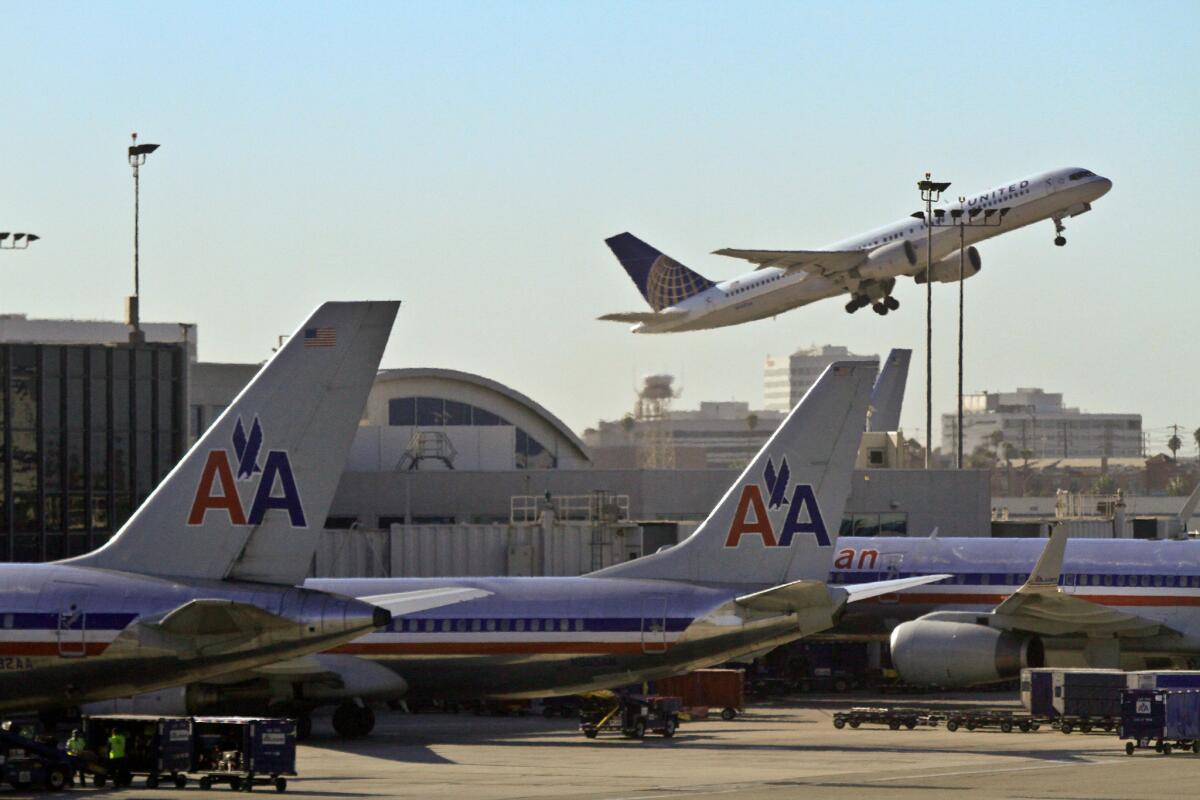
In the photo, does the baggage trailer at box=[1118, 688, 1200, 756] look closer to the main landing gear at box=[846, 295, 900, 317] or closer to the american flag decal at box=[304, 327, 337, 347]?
the american flag decal at box=[304, 327, 337, 347]

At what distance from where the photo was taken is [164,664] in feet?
107

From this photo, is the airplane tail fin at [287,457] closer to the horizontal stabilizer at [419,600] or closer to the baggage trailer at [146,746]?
the baggage trailer at [146,746]

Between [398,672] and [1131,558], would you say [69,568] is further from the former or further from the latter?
[1131,558]

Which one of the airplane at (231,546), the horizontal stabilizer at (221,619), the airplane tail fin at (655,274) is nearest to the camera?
the horizontal stabilizer at (221,619)

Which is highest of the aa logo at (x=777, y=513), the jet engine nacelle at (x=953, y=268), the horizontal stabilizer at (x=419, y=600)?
the jet engine nacelle at (x=953, y=268)

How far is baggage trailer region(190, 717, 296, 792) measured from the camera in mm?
35906

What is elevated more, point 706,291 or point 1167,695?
point 706,291

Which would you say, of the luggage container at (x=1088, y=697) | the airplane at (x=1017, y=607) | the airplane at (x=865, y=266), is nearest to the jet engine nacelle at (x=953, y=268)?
the airplane at (x=865, y=266)

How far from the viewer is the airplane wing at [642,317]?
112875 millimetres

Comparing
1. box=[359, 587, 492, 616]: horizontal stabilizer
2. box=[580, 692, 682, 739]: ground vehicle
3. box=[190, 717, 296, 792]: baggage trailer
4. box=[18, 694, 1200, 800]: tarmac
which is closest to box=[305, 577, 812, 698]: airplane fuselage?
box=[18, 694, 1200, 800]: tarmac

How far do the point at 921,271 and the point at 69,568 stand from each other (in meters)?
78.5

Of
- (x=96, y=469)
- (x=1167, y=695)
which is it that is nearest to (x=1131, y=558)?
(x=1167, y=695)

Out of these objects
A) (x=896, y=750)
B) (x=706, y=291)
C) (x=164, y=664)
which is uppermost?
(x=706, y=291)

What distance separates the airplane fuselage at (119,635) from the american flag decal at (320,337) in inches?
156
